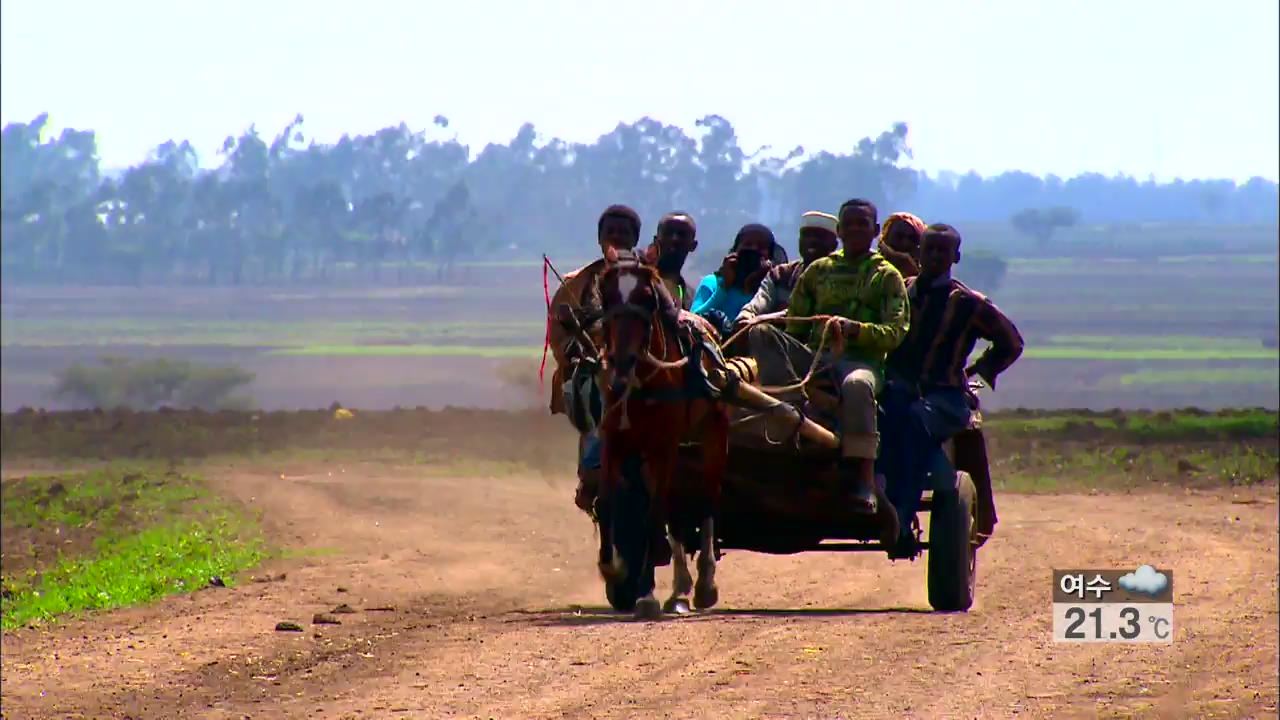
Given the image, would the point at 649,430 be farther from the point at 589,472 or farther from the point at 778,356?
the point at 778,356

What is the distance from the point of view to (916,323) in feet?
40.3

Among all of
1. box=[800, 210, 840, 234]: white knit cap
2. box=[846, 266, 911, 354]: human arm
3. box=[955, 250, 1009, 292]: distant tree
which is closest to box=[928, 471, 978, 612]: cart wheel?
box=[846, 266, 911, 354]: human arm

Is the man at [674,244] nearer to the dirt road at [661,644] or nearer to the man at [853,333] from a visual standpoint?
the man at [853,333]

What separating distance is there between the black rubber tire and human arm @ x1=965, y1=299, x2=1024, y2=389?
235cm

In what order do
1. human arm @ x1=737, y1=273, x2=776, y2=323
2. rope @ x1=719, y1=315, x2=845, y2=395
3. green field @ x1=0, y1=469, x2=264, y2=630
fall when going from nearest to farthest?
rope @ x1=719, y1=315, x2=845, y2=395
human arm @ x1=737, y1=273, x2=776, y2=323
green field @ x1=0, y1=469, x2=264, y2=630

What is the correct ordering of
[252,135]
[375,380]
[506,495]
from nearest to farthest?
[506,495] → [375,380] → [252,135]

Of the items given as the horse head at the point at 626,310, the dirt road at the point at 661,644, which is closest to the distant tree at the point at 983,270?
the dirt road at the point at 661,644

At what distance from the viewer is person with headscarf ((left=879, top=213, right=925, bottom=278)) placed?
1284cm

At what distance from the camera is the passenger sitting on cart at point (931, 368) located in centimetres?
1205

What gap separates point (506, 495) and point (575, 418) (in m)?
16.2

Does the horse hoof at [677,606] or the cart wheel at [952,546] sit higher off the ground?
the cart wheel at [952,546]

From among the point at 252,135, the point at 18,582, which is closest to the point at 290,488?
the point at 18,582

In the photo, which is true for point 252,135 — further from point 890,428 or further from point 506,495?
point 890,428

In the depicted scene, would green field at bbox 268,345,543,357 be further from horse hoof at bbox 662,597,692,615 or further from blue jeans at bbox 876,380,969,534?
blue jeans at bbox 876,380,969,534
